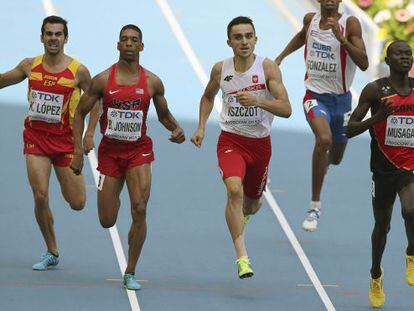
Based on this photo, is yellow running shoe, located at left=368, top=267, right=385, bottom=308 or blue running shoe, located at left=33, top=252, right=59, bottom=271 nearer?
yellow running shoe, located at left=368, top=267, right=385, bottom=308

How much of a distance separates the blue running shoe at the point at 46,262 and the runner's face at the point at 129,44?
2161mm

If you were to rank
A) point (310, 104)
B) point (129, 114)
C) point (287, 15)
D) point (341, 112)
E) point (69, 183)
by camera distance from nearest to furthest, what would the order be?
1. point (129, 114)
2. point (69, 183)
3. point (310, 104)
4. point (341, 112)
5. point (287, 15)

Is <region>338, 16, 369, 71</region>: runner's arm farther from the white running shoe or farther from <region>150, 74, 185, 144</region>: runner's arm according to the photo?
<region>150, 74, 185, 144</region>: runner's arm

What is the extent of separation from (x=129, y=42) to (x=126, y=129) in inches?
29.7

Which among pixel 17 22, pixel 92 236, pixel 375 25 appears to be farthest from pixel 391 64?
pixel 17 22

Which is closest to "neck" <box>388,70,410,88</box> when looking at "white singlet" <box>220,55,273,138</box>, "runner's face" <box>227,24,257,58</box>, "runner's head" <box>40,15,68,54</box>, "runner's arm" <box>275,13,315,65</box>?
"white singlet" <box>220,55,273,138</box>

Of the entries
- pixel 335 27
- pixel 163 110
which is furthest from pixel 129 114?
pixel 335 27

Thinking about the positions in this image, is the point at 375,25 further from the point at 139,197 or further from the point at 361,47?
the point at 139,197

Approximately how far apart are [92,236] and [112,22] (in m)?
10.3

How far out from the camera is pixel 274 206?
53.7 feet

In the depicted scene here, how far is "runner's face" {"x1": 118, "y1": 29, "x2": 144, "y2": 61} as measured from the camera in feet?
39.7

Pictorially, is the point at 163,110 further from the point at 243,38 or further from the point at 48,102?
the point at 48,102

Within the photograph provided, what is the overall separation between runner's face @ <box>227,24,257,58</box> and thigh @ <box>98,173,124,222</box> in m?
1.55

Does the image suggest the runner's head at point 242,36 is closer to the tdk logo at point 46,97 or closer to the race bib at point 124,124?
the race bib at point 124,124
